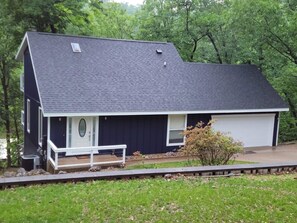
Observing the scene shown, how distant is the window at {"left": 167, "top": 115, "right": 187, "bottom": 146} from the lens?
16078 millimetres

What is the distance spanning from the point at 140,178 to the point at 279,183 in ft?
11.7

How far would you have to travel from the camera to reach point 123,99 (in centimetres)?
1507

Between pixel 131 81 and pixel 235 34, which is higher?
pixel 235 34

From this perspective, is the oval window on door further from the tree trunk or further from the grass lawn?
the tree trunk

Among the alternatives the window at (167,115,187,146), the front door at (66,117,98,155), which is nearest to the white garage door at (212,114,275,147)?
the window at (167,115,187,146)

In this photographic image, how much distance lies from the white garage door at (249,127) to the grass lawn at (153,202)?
28.3 ft

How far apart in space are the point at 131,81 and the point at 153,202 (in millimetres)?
9684

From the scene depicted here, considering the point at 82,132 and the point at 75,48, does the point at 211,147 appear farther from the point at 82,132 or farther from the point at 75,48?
the point at 75,48

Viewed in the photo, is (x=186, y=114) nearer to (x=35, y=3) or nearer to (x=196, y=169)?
(x=196, y=169)

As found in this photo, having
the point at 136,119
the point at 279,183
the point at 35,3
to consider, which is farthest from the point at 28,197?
the point at 35,3

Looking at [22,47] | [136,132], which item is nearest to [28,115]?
[22,47]

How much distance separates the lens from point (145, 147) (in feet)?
51.1

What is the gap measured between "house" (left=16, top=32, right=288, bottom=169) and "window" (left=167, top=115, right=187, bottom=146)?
0.05 metres

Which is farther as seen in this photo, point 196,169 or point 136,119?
point 136,119
